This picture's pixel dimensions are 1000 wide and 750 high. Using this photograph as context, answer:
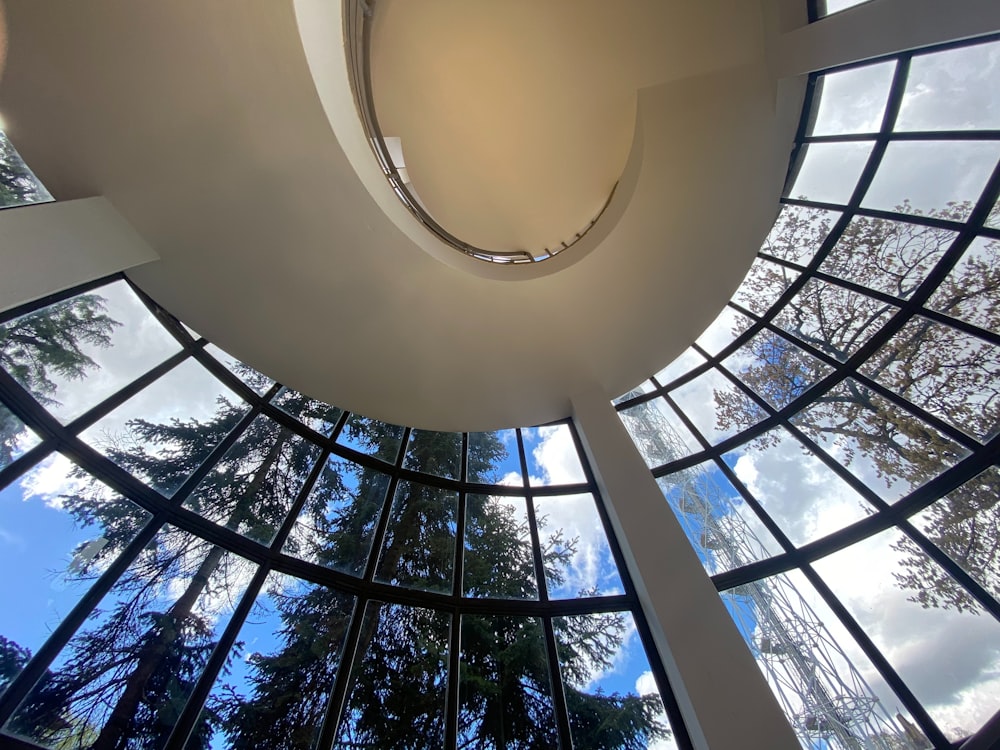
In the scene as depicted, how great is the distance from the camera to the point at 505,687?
5.05m

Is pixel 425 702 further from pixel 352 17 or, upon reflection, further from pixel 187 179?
pixel 352 17

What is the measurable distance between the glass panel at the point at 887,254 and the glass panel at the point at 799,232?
234mm

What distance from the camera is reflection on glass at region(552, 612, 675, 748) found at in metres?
4.62

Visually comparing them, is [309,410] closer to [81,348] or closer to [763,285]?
[81,348]

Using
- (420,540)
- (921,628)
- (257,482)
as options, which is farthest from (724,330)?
(257,482)

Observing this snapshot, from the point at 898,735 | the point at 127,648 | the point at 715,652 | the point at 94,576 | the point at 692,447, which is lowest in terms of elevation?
the point at 898,735

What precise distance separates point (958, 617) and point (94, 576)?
8521 mm

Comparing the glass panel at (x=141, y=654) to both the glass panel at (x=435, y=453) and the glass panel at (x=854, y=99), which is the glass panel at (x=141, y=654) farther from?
the glass panel at (x=854, y=99)

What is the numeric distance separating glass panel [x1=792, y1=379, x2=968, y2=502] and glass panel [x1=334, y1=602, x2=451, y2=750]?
18.8 ft

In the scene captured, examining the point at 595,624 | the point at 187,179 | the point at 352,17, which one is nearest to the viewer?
the point at 187,179

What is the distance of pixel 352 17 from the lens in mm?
4594

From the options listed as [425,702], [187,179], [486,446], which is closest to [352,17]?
[187,179]

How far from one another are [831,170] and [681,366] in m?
3.40

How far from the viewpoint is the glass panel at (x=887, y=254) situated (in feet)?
16.5
